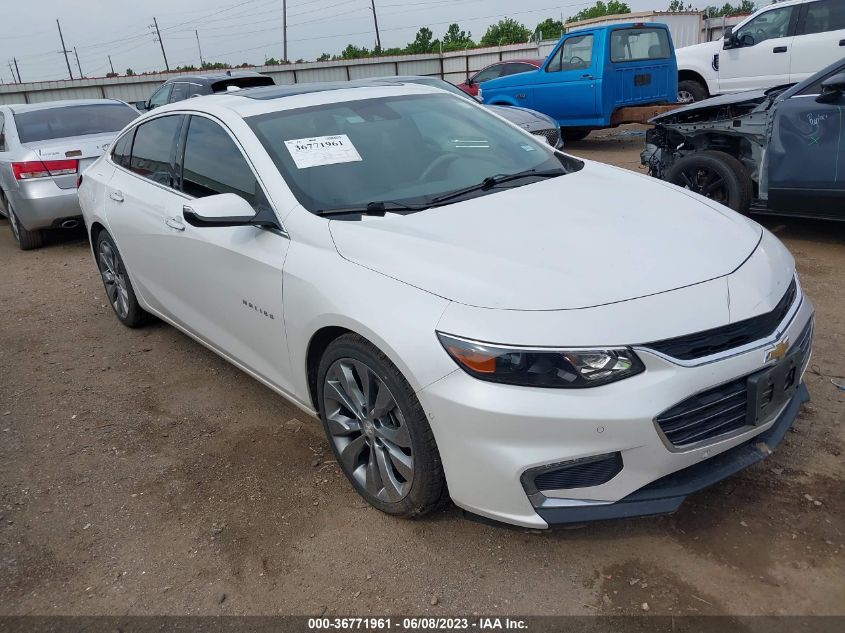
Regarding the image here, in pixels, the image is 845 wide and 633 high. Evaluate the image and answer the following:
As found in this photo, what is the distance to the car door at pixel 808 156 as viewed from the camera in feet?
17.1

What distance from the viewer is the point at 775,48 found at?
35.4 ft

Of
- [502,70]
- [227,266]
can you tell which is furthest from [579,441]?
[502,70]

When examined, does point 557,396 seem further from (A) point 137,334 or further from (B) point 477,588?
(A) point 137,334

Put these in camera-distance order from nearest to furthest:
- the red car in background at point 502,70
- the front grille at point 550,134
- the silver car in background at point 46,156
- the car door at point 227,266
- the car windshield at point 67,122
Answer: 1. the car door at point 227,266
2. the silver car in background at point 46,156
3. the car windshield at point 67,122
4. the front grille at point 550,134
5. the red car in background at point 502,70

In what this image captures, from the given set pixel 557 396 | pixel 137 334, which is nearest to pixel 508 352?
pixel 557 396

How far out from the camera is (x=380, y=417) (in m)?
2.68

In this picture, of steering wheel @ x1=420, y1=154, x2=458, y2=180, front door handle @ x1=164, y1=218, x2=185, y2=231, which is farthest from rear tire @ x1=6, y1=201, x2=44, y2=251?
steering wheel @ x1=420, y1=154, x2=458, y2=180

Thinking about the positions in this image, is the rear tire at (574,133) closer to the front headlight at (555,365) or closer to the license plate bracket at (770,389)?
the license plate bracket at (770,389)

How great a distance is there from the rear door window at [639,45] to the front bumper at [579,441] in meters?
9.79

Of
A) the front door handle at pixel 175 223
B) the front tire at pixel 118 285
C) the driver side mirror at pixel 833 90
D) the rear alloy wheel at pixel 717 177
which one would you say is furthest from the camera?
the rear alloy wheel at pixel 717 177

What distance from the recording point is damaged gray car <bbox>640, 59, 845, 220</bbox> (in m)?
5.26

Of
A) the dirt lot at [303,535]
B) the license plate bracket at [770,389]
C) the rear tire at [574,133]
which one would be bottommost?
the dirt lot at [303,535]

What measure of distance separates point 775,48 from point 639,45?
200cm

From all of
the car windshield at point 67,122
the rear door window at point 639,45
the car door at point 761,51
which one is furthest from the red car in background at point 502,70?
the car windshield at point 67,122
